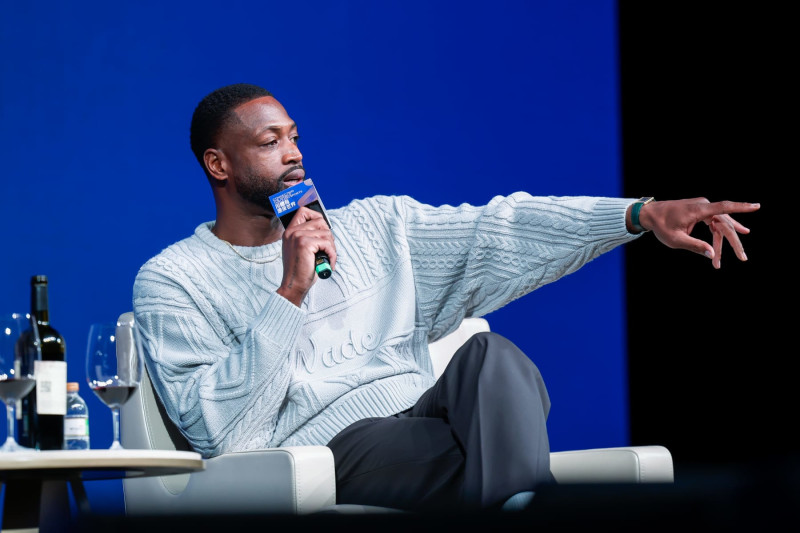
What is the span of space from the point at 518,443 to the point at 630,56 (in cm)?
209

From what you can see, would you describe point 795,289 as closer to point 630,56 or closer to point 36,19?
point 630,56

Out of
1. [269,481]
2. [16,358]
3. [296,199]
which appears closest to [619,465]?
[269,481]

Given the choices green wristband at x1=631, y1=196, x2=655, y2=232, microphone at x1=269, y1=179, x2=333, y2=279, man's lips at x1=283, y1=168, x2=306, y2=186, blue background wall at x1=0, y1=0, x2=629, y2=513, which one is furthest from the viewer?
blue background wall at x1=0, y1=0, x2=629, y2=513

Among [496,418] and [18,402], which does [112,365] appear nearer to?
[18,402]

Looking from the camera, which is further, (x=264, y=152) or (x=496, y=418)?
(x=264, y=152)

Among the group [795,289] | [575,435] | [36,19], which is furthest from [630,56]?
[36,19]

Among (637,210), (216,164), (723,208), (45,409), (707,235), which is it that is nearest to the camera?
(45,409)

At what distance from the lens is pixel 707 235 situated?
3.36 metres

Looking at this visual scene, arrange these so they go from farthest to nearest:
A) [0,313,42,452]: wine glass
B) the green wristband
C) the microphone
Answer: the microphone → the green wristband → [0,313,42,452]: wine glass

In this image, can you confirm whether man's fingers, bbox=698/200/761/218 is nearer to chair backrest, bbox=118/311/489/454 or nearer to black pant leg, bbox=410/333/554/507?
black pant leg, bbox=410/333/554/507

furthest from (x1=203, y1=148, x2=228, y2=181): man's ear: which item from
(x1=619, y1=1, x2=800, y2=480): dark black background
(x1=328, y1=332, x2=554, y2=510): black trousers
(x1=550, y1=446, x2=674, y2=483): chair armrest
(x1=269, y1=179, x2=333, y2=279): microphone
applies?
(x1=619, y1=1, x2=800, y2=480): dark black background

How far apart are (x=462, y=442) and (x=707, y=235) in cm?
187

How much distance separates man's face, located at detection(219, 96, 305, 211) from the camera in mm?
2365

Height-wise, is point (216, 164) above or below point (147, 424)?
above
